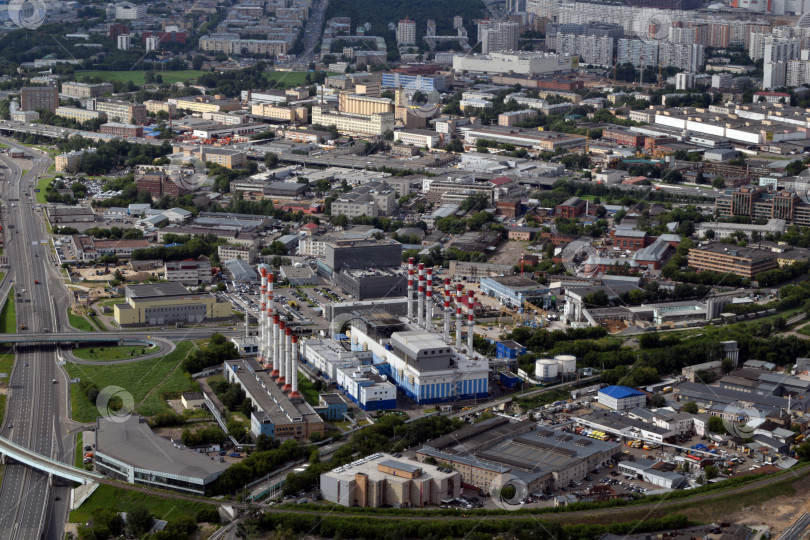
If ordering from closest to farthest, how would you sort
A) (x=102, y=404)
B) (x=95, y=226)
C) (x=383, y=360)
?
(x=102, y=404) → (x=383, y=360) → (x=95, y=226)

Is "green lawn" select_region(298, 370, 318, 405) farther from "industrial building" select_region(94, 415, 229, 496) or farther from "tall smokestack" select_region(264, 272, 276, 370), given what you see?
"industrial building" select_region(94, 415, 229, 496)

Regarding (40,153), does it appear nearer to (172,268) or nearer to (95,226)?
(95,226)

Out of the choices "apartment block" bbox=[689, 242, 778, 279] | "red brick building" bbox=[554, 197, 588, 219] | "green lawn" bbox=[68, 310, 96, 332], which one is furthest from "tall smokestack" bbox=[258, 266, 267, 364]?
"red brick building" bbox=[554, 197, 588, 219]

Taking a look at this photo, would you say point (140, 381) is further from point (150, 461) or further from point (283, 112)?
point (283, 112)

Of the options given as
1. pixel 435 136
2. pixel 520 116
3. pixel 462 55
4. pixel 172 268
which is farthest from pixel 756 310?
pixel 462 55

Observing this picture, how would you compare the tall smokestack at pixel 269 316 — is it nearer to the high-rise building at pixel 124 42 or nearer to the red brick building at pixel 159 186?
the red brick building at pixel 159 186

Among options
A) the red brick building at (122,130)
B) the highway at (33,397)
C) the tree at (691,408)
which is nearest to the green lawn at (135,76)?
the red brick building at (122,130)

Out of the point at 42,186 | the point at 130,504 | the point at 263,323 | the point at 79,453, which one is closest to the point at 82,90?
the point at 42,186
